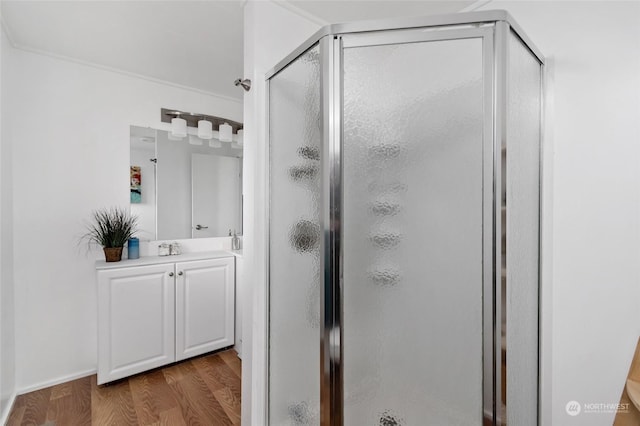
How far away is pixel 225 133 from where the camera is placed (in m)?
2.88

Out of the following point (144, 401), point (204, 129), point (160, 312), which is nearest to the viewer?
point (144, 401)

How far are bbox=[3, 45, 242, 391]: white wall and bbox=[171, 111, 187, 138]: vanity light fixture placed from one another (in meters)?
0.31

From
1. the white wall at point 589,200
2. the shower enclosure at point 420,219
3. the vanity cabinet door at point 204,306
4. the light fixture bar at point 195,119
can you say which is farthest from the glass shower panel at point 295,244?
the light fixture bar at point 195,119

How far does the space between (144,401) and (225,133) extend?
224 cm

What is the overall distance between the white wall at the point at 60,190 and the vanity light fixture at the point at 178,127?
31 cm

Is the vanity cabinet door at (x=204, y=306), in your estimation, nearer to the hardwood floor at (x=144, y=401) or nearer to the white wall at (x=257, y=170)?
the hardwood floor at (x=144, y=401)

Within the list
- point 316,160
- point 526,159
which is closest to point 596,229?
point 526,159

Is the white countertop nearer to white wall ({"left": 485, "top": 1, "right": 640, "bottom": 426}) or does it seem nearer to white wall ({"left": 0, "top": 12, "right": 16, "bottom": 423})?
white wall ({"left": 0, "top": 12, "right": 16, "bottom": 423})

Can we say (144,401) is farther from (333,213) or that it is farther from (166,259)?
(333,213)

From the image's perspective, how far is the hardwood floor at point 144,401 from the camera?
5.91ft

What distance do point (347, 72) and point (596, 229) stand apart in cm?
116

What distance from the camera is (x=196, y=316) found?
2.48m

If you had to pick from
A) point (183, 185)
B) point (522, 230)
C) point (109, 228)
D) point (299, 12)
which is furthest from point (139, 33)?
point (522, 230)

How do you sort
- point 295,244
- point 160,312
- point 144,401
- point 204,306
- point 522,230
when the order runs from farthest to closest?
point 204,306
point 160,312
point 144,401
point 295,244
point 522,230
